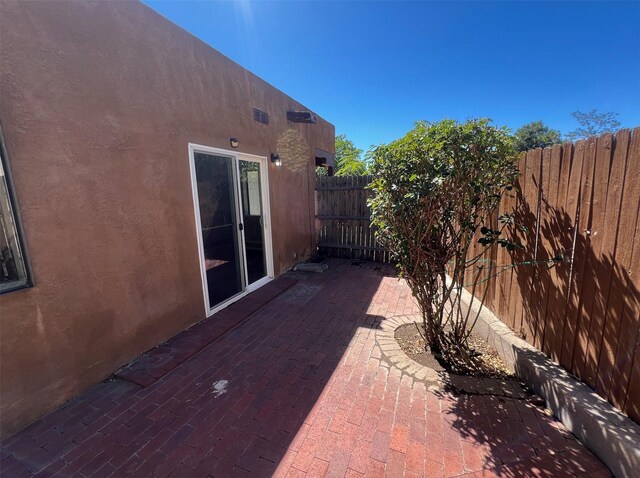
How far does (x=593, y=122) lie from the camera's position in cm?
2577

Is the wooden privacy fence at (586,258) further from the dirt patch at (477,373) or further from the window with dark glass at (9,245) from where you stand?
the window with dark glass at (9,245)

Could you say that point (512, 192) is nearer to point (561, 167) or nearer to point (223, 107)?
point (561, 167)

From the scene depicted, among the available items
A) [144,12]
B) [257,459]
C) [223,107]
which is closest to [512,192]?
[257,459]

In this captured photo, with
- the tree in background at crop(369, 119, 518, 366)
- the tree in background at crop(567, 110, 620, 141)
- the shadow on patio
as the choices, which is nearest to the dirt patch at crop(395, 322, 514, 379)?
the tree in background at crop(369, 119, 518, 366)

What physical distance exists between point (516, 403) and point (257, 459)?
2.00 m

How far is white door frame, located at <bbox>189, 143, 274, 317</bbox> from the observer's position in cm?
332

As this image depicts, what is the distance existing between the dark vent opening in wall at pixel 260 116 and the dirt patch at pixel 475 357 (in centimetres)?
396

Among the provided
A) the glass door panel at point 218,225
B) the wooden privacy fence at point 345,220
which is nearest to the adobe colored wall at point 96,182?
the glass door panel at point 218,225

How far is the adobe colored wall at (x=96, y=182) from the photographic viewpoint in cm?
186

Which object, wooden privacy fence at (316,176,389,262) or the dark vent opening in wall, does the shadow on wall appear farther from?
wooden privacy fence at (316,176,389,262)

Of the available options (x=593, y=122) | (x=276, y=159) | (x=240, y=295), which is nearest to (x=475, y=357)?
(x=240, y=295)

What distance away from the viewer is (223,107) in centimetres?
366

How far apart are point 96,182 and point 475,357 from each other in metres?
4.01

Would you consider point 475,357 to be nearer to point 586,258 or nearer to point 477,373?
point 477,373
